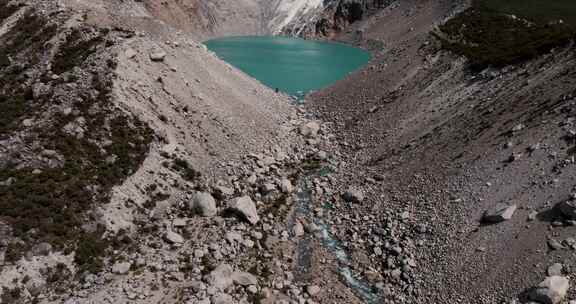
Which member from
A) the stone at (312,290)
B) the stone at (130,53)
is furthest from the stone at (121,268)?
the stone at (130,53)

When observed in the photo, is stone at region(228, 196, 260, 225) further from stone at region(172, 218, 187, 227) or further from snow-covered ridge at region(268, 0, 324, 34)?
snow-covered ridge at region(268, 0, 324, 34)

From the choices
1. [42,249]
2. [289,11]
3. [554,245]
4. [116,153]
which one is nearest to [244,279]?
[42,249]

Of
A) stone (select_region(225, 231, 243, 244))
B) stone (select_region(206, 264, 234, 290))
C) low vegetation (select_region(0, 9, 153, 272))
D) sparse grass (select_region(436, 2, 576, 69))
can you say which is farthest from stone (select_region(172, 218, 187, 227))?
sparse grass (select_region(436, 2, 576, 69))

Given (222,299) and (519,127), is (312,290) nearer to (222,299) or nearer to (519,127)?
(222,299)

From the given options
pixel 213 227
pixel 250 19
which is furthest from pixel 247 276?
pixel 250 19

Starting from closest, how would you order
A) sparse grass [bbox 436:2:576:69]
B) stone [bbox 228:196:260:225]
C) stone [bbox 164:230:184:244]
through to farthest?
stone [bbox 164:230:184:244], stone [bbox 228:196:260:225], sparse grass [bbox 436:2:576:69]

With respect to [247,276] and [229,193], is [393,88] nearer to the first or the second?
[229,193]
